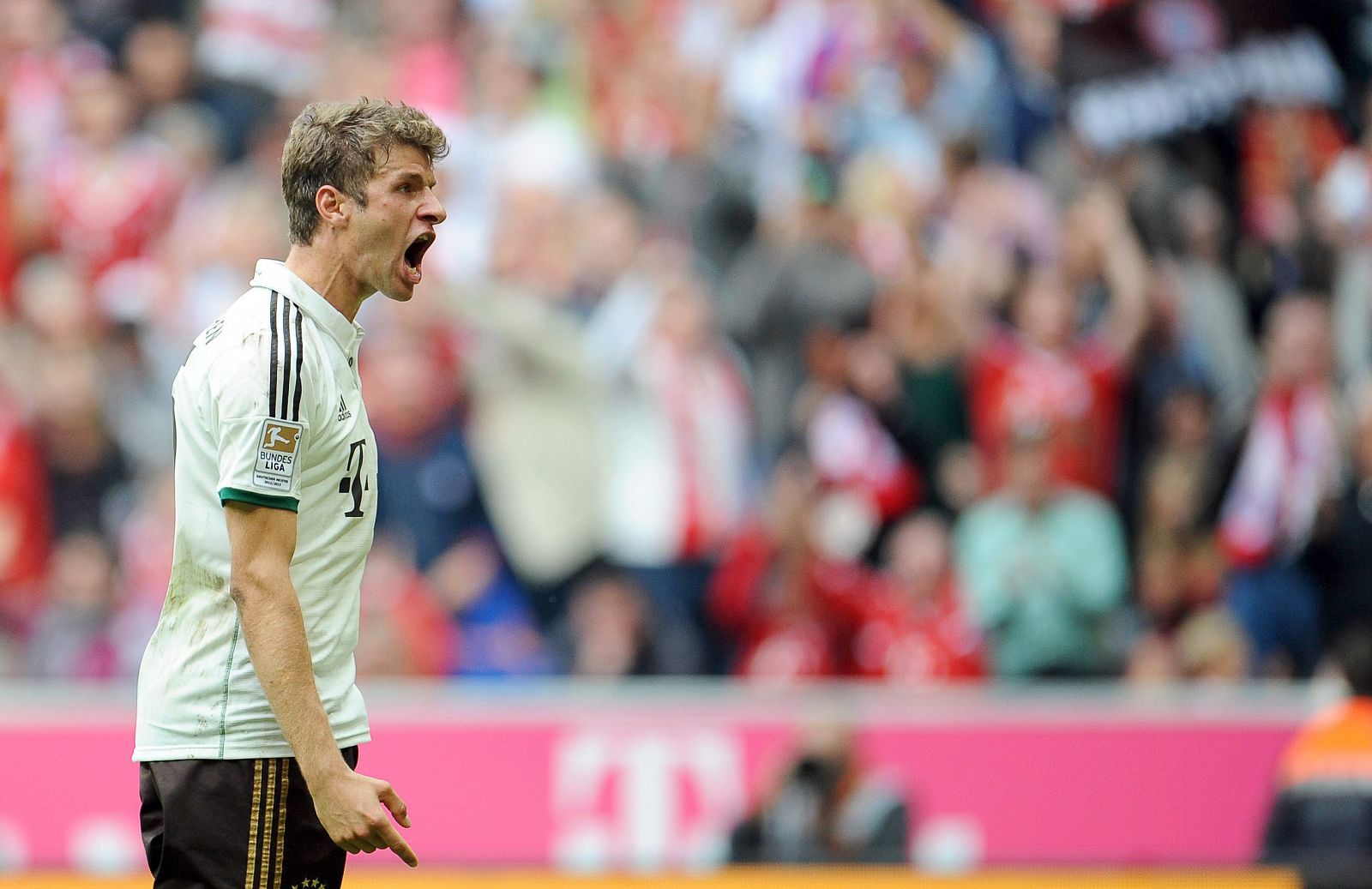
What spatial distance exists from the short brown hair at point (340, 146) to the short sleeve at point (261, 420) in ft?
0.79

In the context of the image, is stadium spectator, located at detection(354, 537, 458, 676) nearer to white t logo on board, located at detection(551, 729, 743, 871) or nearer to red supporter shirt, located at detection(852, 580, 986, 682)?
white t logo on board, located at detection(551, 729, 743, 871)

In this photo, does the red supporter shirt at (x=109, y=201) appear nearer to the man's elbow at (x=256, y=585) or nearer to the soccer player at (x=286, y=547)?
the soccer player at (x=286, y=547)

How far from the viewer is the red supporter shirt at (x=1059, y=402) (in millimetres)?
8727

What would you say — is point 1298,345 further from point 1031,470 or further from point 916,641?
point 916,641

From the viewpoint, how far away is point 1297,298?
9.31m

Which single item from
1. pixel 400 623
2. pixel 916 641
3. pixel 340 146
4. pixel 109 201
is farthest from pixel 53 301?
pixel 340 146

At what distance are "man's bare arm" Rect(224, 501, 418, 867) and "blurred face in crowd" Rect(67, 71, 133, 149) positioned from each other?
6.87 metres

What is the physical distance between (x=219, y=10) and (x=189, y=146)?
31.1 inches

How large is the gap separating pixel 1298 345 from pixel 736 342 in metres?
2.77

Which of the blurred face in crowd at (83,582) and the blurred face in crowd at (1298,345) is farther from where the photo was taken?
the blurred face in crowd at (1298,345)

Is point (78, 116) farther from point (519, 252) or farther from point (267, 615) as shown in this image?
point (267, 615)

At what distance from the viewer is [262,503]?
8.96ft

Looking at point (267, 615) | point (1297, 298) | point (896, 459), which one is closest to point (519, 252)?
point (896, 459)

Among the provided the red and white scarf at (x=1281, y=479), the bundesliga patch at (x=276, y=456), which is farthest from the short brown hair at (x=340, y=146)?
the red and white scarf at (x=1281, y=479)
